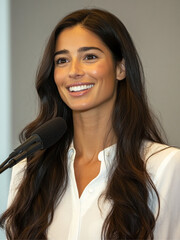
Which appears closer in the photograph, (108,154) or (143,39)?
(108,154)

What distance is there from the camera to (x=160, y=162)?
1.73m

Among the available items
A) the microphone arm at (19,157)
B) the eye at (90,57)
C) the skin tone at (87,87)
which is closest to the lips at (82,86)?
the skin tone at (87,87)

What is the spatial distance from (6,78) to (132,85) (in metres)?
0.88

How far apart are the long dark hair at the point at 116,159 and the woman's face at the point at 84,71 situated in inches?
1.4

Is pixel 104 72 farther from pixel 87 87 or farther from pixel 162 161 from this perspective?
pixel 162 161

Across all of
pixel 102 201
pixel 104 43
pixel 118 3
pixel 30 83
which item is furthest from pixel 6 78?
pixel 102 201

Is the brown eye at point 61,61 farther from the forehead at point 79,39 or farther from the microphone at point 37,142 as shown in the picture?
the microphone at point 37,142

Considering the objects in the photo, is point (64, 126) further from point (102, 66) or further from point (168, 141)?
point (168, 141)

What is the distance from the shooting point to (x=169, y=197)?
1.70 m

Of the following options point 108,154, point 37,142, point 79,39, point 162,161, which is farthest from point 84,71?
point 37,142

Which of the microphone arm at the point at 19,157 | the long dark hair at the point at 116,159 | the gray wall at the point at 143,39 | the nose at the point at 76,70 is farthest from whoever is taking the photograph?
the gray wall at the point at 143,39

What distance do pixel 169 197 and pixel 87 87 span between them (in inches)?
18.9

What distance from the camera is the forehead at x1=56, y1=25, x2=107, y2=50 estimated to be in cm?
185

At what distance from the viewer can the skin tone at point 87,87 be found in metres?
1.82
